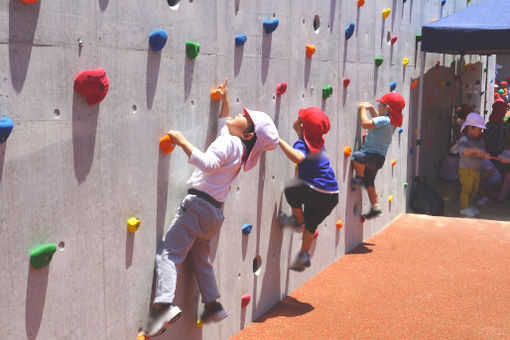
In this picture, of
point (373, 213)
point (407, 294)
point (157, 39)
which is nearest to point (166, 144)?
point (157, 39)

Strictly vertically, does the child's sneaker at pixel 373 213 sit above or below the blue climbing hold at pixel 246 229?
below

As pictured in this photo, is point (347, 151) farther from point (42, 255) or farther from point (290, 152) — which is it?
point (42, 255)

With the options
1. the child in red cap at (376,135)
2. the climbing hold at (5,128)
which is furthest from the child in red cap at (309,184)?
the climbing hold at (5,128)

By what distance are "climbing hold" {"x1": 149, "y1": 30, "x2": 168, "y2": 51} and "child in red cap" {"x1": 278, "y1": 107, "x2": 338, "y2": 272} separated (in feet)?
6.14

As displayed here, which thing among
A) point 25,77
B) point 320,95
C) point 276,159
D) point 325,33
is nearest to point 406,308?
point 276,159

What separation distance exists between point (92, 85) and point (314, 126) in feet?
8.06

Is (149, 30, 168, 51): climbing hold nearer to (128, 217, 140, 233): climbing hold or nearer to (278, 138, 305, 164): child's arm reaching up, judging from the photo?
(128, 217, 140, 233): climbing hold

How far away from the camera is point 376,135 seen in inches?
273

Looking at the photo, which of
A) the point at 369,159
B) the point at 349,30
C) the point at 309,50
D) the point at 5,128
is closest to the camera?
the point at 5,128

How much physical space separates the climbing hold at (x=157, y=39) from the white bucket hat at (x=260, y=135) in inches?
35.4

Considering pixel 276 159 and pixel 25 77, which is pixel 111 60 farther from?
pixel 276 159

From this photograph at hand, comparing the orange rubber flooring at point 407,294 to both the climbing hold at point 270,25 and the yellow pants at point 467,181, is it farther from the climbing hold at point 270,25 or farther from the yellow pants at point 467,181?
the climbing hold at point 270,25

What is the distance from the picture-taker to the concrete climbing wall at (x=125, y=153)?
2834 millimetres

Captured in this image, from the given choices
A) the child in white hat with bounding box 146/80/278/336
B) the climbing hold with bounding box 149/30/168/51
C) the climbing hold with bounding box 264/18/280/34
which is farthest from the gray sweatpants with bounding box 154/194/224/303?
the climbing hold with bounding box 264/18/280/34
